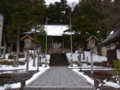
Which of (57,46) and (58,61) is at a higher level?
(57,46)

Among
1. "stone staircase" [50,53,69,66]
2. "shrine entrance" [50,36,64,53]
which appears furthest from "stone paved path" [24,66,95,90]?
"shrine entrance" [50,36,64,53]

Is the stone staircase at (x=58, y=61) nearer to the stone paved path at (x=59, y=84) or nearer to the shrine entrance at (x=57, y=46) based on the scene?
the shrine entrance at (x=57, y=46)

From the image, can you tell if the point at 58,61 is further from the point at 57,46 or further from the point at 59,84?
the point at 59,84

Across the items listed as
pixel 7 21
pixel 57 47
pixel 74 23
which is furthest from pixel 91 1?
pixel 7 21

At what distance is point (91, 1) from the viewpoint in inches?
1116

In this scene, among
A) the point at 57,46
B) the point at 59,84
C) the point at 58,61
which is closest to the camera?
the point at 59,84

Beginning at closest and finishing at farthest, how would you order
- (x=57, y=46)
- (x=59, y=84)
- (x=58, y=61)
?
(x=59, y=84), (x=58, y=61), (x=57, y=46)

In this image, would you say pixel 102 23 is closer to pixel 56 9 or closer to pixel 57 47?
pixel 57 47

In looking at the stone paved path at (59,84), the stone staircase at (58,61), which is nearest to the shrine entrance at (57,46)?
the stone staircase at (58,61)

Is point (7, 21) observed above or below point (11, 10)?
below

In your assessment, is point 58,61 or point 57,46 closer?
point 58,61

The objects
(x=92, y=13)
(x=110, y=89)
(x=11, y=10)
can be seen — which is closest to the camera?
(x=110, y=89)

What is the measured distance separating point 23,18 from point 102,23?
14.7 meters

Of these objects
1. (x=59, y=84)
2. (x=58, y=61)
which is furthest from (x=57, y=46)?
(x=59, y=84)
